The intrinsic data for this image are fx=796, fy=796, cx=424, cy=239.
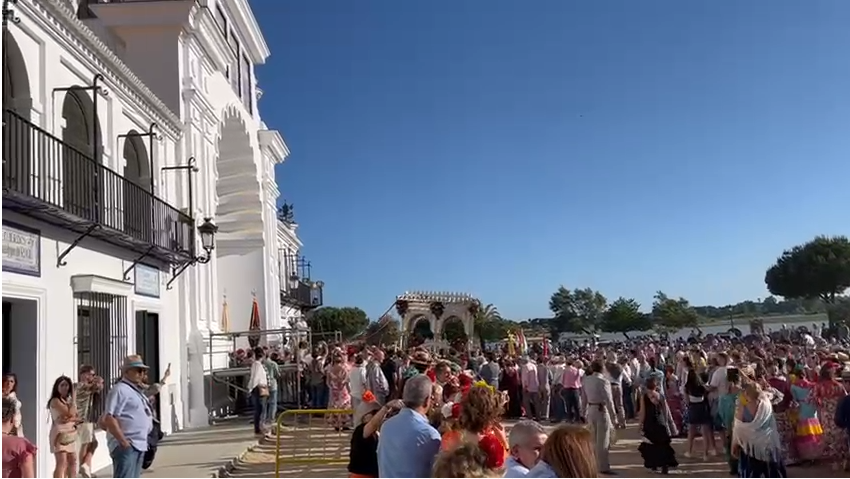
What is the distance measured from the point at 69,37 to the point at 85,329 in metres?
4.12

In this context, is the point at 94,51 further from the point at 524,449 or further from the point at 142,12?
the point at 524,449

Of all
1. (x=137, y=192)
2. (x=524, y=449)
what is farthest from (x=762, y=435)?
(x=137, y=192)

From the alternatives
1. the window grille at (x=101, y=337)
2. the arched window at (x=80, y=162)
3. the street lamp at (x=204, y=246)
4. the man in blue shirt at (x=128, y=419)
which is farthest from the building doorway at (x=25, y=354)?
the street lamp at (x=204, y=246)

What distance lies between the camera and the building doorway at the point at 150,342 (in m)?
13.6

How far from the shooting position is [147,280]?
14.0 meters

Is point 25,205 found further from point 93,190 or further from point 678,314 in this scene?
point 678,314

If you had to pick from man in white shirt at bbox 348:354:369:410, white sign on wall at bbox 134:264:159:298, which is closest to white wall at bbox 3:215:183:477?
white sign on wall at bbox 134:264:159:298

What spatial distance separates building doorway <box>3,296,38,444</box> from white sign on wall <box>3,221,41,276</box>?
0.49 m

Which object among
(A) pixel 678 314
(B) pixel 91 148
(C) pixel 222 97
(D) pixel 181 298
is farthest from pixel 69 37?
(A) pixel 678 314

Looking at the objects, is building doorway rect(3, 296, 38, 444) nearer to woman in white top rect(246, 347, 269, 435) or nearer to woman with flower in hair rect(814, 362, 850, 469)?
Answer: woman in white top rect(246, 347, 269, 435)

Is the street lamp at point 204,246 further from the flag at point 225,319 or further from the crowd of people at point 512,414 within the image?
the flag at point 225,319

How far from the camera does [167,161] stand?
15828mm

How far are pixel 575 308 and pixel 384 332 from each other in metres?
48.3

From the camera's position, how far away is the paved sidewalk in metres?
11.2
